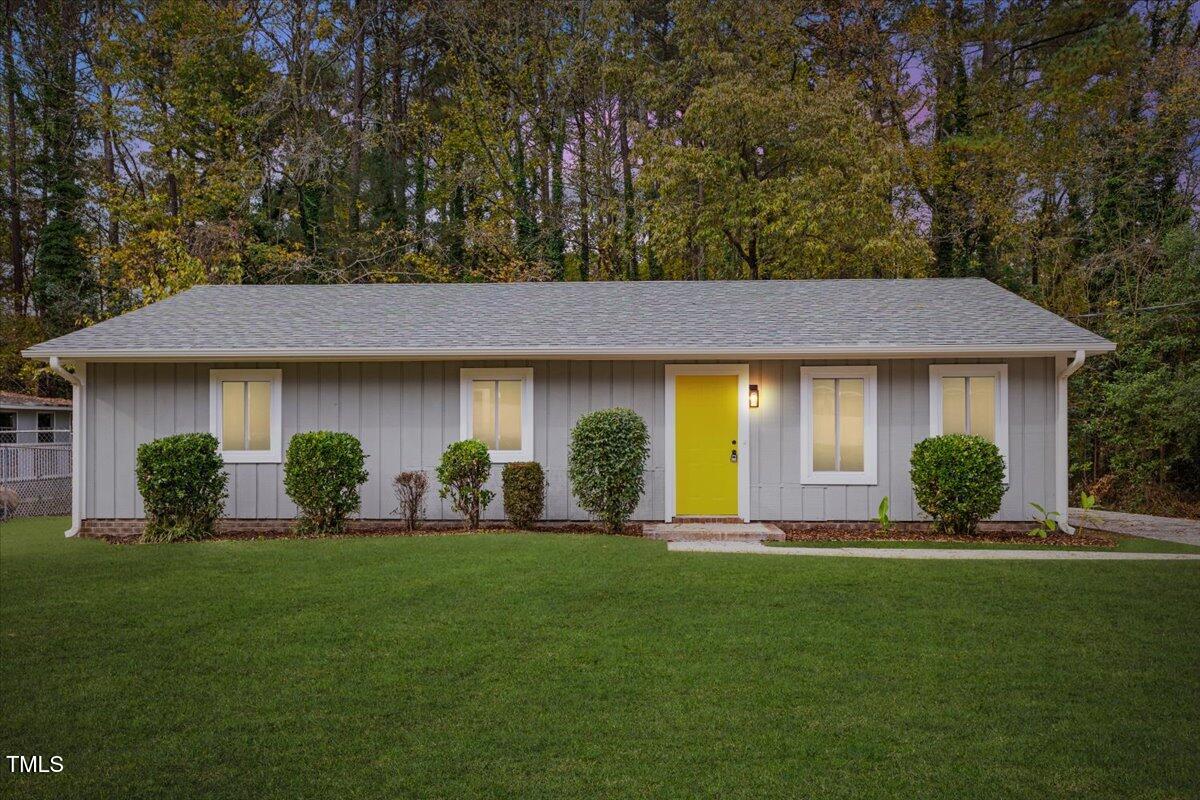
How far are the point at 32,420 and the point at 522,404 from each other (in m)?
12.4

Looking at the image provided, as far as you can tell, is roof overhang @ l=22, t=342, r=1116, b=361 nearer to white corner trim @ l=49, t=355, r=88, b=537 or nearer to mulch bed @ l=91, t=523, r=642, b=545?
white corner trim @ l=49, t=355, r=88, b=537

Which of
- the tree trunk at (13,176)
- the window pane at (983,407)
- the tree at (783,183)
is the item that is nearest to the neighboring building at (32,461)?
the tree trunk at (13,176)

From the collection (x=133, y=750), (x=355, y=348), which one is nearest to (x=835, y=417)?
(x=355, y=348)

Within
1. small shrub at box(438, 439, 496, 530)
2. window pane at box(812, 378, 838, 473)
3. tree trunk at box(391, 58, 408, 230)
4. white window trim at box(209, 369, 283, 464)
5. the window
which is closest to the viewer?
small shrub at box(438, 439, 496, 530)

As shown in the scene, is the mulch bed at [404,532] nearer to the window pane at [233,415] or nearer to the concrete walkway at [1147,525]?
the window pane at [233,415]

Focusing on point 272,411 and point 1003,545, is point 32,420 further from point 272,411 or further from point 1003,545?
point 1003,545

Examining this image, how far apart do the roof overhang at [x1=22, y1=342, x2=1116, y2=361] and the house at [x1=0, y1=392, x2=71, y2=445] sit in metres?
7.22

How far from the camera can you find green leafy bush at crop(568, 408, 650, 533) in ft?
32.2

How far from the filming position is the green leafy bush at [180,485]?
9.77 metres

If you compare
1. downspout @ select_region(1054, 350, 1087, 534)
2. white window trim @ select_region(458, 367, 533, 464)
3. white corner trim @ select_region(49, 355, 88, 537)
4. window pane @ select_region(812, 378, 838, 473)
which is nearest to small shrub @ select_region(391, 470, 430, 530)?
white window trim @ select_region(458, 367, 533, 464)

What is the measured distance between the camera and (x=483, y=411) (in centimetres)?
1088

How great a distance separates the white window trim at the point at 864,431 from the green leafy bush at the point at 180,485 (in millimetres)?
7612

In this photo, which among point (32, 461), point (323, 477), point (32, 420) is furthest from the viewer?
point (32, 420)

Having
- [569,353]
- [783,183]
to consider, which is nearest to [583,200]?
[783,183]
